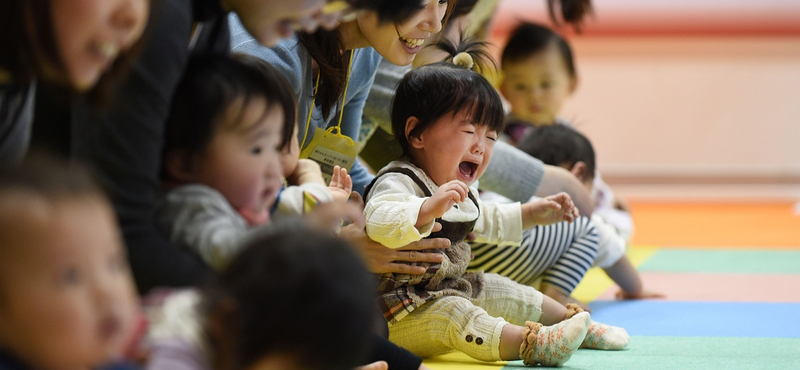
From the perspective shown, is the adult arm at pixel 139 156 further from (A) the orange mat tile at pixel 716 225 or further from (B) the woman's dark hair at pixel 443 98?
(A) the orange mat tile at pixel 716 225

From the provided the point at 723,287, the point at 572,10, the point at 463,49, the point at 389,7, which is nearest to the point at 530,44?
the point at 572,10

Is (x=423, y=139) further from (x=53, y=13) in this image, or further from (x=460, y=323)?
(x=53, y=13)

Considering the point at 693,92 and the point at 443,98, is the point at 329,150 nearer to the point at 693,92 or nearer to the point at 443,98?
the point at 443,98

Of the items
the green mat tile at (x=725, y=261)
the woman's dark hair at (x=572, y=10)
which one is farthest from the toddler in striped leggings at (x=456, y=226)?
the woman's dark hair at (x=572, y=10)

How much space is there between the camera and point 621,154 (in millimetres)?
5195

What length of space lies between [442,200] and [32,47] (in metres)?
0.77

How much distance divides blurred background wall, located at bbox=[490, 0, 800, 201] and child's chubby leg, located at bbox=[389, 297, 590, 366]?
3436 mm

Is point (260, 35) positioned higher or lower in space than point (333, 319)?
higher

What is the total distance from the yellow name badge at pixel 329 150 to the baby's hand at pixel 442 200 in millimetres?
344

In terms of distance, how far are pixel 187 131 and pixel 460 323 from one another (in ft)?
2.45

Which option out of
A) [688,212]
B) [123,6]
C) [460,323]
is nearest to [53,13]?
[123,6]

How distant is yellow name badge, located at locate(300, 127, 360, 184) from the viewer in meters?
1.83

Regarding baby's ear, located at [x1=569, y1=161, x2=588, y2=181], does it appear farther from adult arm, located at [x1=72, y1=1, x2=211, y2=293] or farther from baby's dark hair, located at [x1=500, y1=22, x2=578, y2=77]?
adult arm, located at [x1=72, y1=1, x2=211, y2=293]

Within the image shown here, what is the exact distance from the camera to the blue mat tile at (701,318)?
192cm
